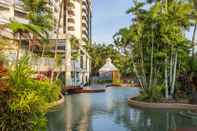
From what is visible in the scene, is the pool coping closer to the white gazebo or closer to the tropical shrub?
the tropical shrub

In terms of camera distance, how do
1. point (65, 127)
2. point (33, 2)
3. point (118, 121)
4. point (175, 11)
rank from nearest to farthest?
point (65, 127), point (118, 121), point (175, 11), point (33, 2)

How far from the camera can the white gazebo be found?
7038cm

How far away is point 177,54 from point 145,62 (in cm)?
338

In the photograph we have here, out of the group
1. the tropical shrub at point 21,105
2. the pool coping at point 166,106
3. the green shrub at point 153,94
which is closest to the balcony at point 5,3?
the green shrub at point 153,94

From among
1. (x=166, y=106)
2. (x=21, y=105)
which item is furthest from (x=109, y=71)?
(x=21, y=105)

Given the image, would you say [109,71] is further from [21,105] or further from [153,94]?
[21,105]

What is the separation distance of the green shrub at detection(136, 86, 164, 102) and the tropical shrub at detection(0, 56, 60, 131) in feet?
58.5

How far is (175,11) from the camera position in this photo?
88.7 ft

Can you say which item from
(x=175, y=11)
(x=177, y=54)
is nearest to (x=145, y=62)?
(x=177, y=54)

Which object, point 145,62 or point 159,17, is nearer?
point 159,17

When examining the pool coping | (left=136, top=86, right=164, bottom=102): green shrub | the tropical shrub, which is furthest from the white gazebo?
the tropical shrub

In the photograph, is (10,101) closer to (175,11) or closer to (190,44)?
(175,11)

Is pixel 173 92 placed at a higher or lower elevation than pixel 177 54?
lower

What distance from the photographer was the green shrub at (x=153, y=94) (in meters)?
26.9
